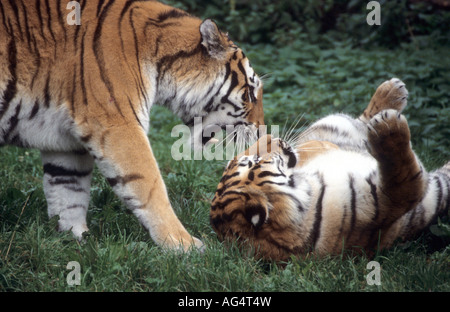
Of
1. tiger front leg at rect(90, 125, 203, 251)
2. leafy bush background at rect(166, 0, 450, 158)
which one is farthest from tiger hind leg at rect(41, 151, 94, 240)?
leafy bush background at rect(166, 0, 450, 158)

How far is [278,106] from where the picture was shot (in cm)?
560

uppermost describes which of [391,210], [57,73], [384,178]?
[57,73]

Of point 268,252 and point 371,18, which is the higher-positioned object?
point 371,18

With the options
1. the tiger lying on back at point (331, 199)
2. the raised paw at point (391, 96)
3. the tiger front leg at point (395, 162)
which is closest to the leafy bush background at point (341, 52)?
the raised paw at point (391, 96)

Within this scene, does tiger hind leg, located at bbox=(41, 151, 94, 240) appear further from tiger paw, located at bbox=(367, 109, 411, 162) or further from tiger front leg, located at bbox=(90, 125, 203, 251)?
tiger paw, located at bbox=(367, 109, 411, 162)

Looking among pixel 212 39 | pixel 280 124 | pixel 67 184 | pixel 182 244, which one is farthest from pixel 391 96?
pixel 67 184

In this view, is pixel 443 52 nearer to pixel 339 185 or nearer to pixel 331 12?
pixel 331 12

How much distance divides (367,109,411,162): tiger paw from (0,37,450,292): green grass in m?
0.53

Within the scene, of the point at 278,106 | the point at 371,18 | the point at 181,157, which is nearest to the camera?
the point at 181,157

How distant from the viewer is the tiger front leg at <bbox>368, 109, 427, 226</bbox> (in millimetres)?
2602

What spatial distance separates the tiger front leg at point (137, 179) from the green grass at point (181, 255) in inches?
4.4

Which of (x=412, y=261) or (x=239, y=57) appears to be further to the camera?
(x=239, y=57)
